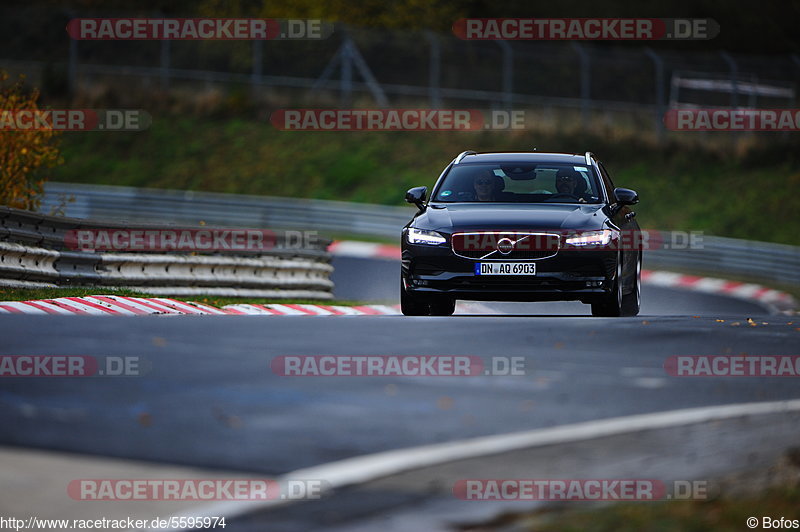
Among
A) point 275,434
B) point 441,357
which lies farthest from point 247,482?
point 441,357

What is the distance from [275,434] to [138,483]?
3.76 ft

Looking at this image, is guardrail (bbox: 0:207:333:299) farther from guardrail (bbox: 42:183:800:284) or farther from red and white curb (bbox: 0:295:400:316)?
guardrail (bbox: 42:183:800:284)

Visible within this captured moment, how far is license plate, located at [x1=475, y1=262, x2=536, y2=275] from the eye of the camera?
537 inches

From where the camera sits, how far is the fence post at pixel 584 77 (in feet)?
125

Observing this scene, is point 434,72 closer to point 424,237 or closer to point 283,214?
point 283,214

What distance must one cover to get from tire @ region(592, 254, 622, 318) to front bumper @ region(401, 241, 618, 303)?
14 centimetres

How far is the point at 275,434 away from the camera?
666 centimetres

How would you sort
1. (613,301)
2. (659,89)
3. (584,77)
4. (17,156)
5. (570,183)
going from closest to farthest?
1. (613,301)
2. (570,183)
3. (17,156)
4. (659,89)
5. (584,77)

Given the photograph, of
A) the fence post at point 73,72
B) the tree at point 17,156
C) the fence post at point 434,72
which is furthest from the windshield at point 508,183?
the fence post at point 73,72

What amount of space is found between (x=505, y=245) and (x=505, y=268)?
0.21 metres

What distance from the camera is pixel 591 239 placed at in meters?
13.9

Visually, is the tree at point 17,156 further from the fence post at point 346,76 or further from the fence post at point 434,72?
the fence post at point 346,76

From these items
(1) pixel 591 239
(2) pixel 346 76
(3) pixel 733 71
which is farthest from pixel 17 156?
(2) pixel 346 76

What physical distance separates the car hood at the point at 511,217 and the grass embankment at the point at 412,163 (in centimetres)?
2150
